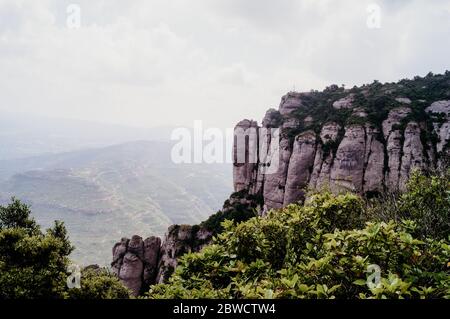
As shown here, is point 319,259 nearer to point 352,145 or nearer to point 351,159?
point 351,159

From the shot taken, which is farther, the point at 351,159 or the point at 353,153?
the point at 353,153

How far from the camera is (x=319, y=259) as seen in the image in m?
7.48

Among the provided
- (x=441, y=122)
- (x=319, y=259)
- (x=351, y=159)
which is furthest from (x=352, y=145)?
(x=319, y=259)

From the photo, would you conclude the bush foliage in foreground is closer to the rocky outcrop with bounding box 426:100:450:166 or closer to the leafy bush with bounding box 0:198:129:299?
the leafy bush with bounding box 0:198:129:299

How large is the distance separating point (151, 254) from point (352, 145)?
4393cm

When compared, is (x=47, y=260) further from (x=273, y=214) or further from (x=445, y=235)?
(x=445, y=235)

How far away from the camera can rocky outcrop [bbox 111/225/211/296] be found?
62406mm

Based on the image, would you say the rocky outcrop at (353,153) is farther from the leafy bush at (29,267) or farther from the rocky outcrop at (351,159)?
the leafy bush at (29,267)

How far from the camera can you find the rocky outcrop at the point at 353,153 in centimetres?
5303

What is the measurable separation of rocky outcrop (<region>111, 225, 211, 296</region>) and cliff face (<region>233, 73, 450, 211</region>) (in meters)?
16.5

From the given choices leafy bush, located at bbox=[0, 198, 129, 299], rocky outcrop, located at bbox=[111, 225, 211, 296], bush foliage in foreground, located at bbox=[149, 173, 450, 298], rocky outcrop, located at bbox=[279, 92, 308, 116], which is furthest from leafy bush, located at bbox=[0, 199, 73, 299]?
rocky outcrop, located at bbox=[279, 92, 308, 116]

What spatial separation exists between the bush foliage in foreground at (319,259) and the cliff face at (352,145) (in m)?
38.3

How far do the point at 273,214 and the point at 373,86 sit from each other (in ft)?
277
